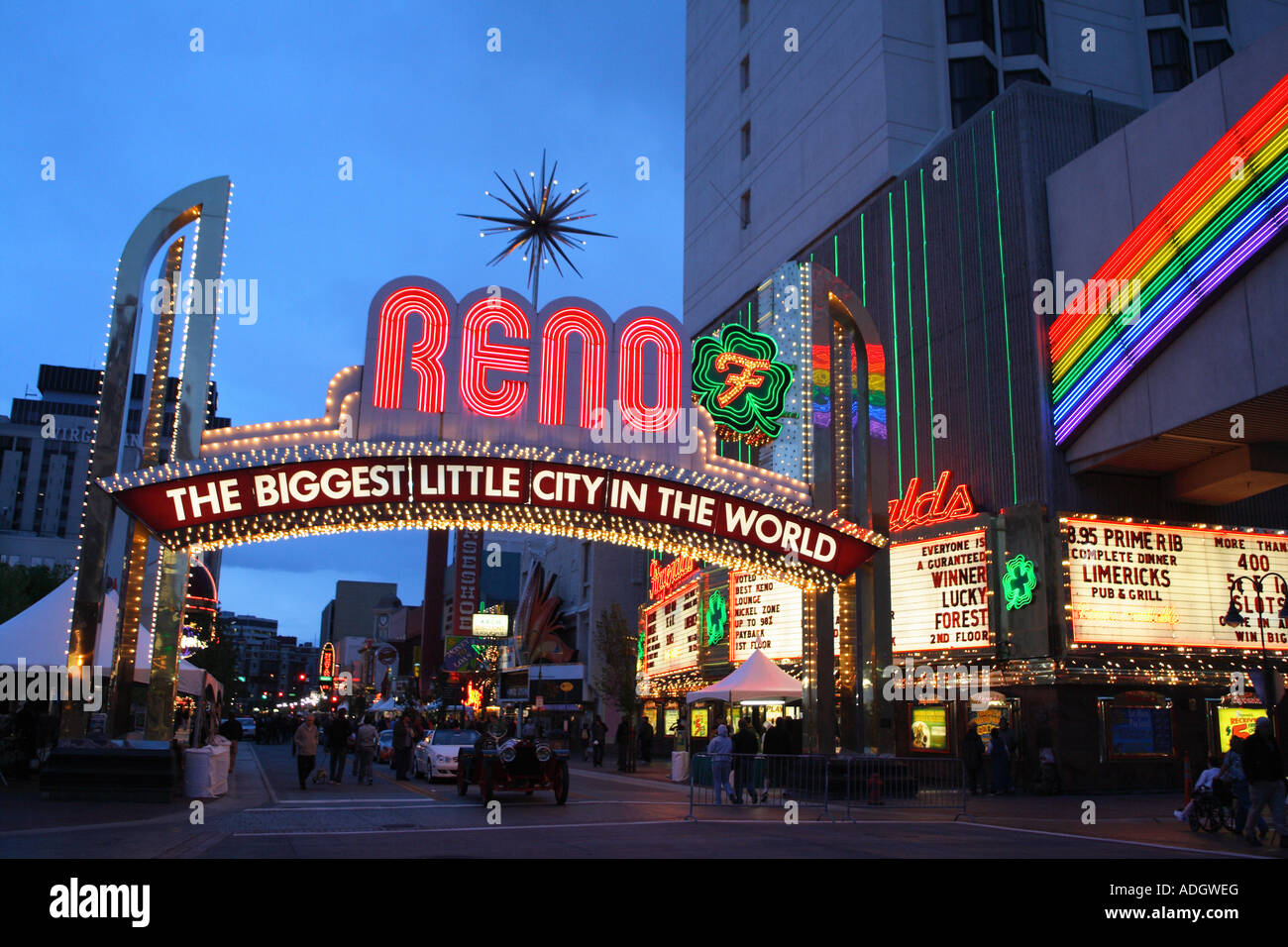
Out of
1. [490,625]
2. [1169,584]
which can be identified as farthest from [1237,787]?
[490,625]

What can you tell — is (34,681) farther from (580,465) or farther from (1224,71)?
(1224,71)

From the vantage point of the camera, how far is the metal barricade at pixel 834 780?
18.8 metres

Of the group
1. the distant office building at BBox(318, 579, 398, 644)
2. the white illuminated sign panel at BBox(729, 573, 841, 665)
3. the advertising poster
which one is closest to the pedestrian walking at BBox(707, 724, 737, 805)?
the white illuminated sign panel at BBox(729, 573, 841, 665)

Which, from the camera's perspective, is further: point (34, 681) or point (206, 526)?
point (34, 681)

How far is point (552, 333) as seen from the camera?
65.3 ft

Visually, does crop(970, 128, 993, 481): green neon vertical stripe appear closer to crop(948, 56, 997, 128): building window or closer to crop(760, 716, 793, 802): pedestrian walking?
crop(760, 716, 793, 802): pedestrian walking

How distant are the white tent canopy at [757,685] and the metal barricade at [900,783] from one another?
9.89 ft

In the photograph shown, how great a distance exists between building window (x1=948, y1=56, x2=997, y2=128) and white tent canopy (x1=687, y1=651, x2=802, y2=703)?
25769 millimetres

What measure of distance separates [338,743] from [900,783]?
43.4 feet

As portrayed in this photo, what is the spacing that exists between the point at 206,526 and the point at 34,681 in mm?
4958

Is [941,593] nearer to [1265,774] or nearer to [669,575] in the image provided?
[1265,774]
